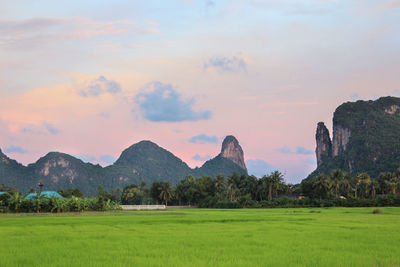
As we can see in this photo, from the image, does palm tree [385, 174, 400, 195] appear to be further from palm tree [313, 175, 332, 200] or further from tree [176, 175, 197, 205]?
tree [176, 175, 197, 205]

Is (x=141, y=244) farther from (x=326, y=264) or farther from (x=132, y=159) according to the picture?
(x=132, y=159)

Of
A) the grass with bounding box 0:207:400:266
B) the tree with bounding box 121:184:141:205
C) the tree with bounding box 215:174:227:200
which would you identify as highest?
the tree with bounding box 215:174:227:200

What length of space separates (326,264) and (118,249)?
6047 mm

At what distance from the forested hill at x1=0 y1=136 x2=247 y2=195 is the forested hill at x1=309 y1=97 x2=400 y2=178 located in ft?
149

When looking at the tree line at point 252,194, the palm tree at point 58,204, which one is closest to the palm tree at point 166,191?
the tree line at point 252,194

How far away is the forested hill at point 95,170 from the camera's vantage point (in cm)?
14575

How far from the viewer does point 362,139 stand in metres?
139

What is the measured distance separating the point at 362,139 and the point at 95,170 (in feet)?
320

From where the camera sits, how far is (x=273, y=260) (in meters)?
10.8

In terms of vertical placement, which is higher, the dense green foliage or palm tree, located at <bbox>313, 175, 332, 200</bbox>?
palm tree, located at <bbox>313, 175, 332, 200</bbox>

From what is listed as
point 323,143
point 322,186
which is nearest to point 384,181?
point 322,186

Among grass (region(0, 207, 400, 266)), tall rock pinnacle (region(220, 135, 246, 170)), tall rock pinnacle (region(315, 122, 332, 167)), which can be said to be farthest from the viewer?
tall rock pinnacle (region(220, 135, 246, 170))

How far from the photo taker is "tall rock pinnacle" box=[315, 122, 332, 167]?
166 metres

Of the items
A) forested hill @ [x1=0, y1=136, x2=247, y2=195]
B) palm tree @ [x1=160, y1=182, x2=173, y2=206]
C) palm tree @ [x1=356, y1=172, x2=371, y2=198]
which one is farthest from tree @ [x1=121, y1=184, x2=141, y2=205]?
forested hill @ [x1=0, y1=136, x2=247, y2=195]
